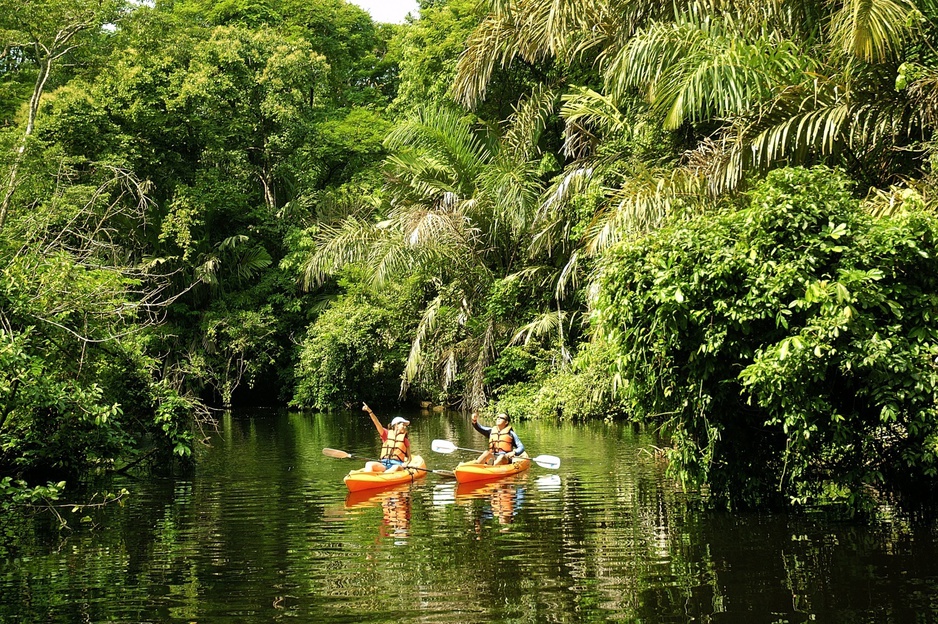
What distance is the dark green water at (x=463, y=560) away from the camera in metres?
6.70

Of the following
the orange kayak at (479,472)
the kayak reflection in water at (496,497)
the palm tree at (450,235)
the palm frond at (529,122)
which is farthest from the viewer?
the palm tree at (450,235)

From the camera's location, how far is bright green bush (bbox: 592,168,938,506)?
843 cm

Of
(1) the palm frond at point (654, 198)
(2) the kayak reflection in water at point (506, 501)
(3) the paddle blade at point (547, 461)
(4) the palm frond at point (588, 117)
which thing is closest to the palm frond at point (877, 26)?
(1) the palm frond at point (654, 198)

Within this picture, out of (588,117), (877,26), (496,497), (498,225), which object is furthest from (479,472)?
(498,225)

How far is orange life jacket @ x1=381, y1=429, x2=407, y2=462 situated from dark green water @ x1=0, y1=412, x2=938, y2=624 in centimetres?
104

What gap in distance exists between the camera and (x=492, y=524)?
10523 mm

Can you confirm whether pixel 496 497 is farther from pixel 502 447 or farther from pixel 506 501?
pixel 502 447

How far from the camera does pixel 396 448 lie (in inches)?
580

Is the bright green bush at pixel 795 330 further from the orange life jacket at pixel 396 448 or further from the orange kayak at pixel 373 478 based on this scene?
the orange life jacket at pixel 396 448

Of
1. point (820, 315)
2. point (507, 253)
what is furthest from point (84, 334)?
point (507, 253)

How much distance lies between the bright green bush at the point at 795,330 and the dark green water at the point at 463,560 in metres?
0.78

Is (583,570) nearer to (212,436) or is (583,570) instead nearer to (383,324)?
(212,436)

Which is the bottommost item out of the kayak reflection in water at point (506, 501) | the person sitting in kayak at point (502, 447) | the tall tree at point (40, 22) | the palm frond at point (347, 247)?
the kayak reflection in water at point (506, 501)

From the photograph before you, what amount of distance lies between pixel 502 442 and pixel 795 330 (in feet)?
24.3
